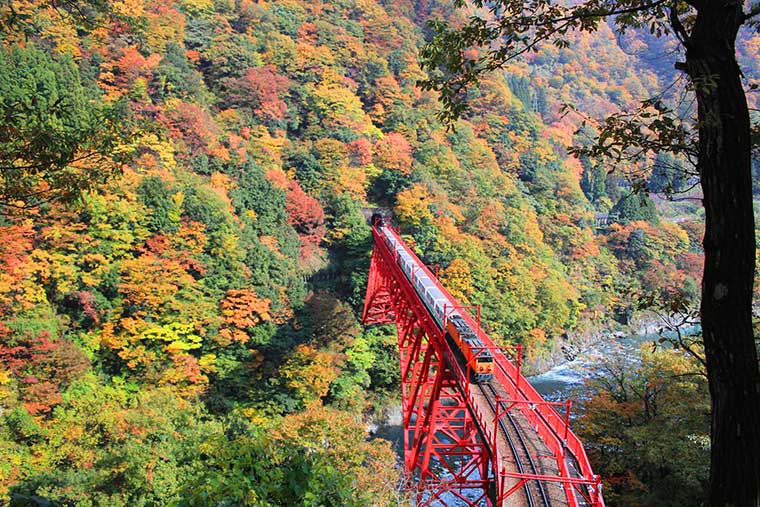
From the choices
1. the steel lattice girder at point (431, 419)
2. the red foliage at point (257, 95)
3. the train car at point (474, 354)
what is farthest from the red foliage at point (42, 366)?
the red foliage at point (257, 95)

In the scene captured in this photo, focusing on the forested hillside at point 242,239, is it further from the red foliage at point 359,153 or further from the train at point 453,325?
the train at point 453,325

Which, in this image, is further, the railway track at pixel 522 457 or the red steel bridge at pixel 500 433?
the railway track at pixel 522 457

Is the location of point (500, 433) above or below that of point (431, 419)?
above

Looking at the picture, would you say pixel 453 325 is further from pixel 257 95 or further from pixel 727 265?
pixel 257 95

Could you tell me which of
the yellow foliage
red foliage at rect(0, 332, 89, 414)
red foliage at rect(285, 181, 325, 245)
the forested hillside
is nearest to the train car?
the forested hillside

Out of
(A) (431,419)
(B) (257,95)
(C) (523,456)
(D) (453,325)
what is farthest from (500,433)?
(B) (257,95)
